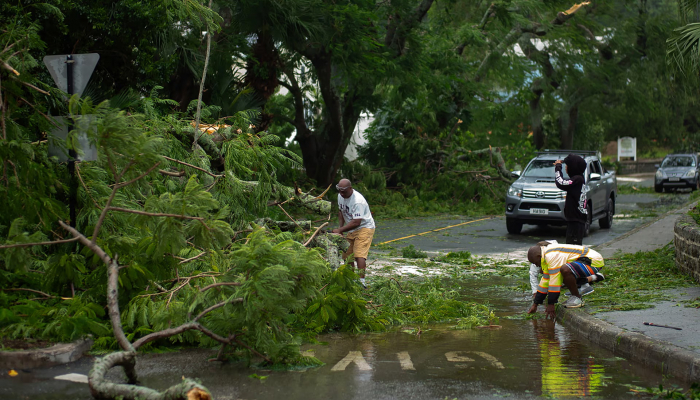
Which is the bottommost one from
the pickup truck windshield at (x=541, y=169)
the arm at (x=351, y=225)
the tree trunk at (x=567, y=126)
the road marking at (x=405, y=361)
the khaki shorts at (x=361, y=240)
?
the road marking at (x=405, y=361)

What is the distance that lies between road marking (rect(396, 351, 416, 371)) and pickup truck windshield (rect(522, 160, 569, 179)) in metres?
12.3

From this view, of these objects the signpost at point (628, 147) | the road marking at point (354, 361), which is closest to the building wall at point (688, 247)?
the road marking at point (354, 361)

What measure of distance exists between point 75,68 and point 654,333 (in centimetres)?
683

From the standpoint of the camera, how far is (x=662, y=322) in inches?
295

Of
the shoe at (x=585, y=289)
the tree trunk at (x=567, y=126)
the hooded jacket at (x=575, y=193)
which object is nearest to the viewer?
the shoe at (x=585, y=289)

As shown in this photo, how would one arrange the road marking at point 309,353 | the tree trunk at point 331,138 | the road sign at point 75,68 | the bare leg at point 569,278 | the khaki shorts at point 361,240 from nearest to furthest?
the road marking at point 309,353
the road sign at point 75,68
the bare leg at point 569,278
the khaki shorts at point 361,240
the tree trunk at point 331,138

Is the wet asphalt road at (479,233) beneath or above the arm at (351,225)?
beneath

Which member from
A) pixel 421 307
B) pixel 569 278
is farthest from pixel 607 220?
pixel 421 307

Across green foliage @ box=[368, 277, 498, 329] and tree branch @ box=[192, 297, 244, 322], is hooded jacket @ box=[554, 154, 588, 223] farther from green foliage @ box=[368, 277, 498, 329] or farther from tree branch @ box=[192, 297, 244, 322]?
tree branch @ box=[192, 297, 244, 322]

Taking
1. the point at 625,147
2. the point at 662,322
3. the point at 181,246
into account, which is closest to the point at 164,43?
the point at 181,246

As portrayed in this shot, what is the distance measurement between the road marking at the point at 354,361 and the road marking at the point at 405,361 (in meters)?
0.32

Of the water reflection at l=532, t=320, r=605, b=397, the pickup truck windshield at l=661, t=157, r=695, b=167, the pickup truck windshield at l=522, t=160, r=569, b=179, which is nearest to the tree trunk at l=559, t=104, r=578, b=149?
the pickup truck windshield at l=661, t=157, r=695, b=167

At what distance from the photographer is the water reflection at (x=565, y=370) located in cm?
563

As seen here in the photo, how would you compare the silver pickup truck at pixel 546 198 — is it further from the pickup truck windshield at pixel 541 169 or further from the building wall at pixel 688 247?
the building wall at pixel 688 247
